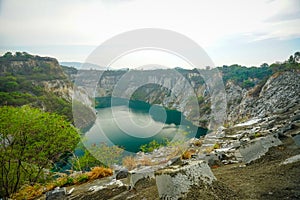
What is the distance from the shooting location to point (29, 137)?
12094 millimetres

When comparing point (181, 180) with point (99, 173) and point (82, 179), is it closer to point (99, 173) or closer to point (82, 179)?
point (99, 173)

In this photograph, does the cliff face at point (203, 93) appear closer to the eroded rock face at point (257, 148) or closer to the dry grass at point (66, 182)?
the dry grass at point (66, 182)

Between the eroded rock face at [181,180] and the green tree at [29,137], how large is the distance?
31.5 feet

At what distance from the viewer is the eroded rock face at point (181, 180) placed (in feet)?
13.7

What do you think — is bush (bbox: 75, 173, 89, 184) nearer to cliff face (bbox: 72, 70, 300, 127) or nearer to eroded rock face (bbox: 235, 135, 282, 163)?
eroded rock face (bbox: 235, 135, 282, 163)

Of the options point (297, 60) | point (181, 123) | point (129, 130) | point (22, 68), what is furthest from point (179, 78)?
point (22, 68)

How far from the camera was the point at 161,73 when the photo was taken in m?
92.9

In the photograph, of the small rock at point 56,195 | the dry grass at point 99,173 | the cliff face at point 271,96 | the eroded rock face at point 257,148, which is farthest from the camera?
the cliff face at point 271,96

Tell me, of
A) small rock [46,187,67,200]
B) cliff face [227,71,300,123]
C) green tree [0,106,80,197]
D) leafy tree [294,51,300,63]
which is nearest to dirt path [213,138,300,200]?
small rock [46,187,67,200]

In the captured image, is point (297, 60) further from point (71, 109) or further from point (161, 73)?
point (71, 109)

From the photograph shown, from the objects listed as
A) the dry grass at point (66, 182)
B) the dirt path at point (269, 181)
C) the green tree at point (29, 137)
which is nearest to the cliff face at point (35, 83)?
the green tree at point (29, 137)

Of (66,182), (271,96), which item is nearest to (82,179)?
(66,182)

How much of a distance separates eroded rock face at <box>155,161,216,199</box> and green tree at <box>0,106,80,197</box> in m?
9.61

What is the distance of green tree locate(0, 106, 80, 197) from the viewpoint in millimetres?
11352
